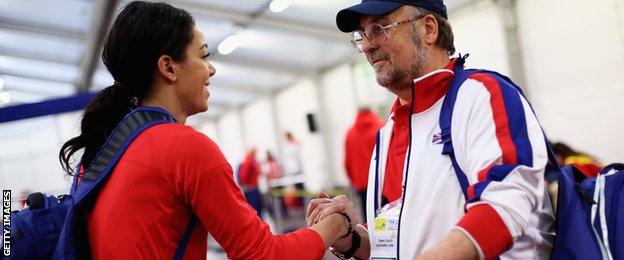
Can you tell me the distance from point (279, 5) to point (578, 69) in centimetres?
440

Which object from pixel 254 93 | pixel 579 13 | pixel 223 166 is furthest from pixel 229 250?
pixel 254 93

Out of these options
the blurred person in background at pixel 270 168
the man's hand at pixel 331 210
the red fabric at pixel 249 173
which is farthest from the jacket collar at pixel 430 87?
the blurred person in background at pixel 270 168

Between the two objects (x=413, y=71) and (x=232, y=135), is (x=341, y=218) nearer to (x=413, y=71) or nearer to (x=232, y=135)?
(x=413, y=71)

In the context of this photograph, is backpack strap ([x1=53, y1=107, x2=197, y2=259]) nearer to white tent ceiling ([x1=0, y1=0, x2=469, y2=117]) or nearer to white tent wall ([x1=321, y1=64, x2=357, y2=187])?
white tent ceiling ([x1=0, y1=0, x2=469, y2=117])

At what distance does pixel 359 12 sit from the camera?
1694 mm

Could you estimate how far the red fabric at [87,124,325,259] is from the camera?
1403 mm

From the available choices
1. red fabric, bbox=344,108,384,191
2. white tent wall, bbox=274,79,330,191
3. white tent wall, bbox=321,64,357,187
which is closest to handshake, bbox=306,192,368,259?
red fabric, bbox=344,108,384,191

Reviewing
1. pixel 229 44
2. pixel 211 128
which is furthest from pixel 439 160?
pixel 211 128

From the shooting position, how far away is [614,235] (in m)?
1.36

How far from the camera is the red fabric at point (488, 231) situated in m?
1.25

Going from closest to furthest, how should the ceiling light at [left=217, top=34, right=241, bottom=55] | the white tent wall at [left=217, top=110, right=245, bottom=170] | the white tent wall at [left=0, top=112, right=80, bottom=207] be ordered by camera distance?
the ceiling light at [left=217, top=34, right=241, bottom=55], the white tent wall at [left=0, top=112, right=80, bottom=207], the white tent wall at [left=217, top=110, right=245, bottom=170]

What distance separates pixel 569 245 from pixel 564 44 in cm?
678

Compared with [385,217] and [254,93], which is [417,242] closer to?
[385,217]

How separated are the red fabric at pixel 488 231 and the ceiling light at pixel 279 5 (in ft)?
27.1
